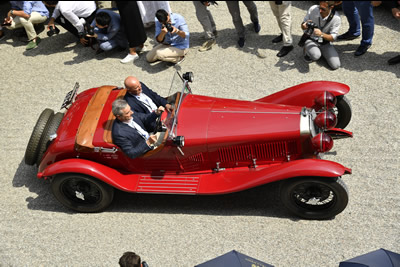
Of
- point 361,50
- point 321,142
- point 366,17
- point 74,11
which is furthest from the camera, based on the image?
point 74,11

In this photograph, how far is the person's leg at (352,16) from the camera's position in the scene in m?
9.27

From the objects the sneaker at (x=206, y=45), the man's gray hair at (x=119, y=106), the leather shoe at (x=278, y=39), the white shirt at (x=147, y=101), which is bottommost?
the leather shoe at (x=278, y=39)

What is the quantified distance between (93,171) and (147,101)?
128cm

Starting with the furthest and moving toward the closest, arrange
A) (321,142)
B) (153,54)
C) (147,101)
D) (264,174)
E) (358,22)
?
(153,54)
(358,22)
(147,101)
(264,174)
(321,142)

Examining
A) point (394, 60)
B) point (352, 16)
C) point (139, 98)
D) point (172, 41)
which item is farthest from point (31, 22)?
point (394, 60)

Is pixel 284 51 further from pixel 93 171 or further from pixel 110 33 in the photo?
pixel 93 171

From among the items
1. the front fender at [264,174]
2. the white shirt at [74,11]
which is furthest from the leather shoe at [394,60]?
the white shirt at [74,11]

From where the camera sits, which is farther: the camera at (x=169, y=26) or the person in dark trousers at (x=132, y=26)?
the person in dark trousers at (x=132, y=26)

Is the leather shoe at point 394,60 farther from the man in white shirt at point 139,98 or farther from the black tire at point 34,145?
the black tire at point 34,145

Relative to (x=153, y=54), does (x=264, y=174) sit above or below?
above

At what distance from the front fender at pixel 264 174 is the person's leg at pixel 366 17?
3732mm

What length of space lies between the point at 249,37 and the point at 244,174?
4.46 metres

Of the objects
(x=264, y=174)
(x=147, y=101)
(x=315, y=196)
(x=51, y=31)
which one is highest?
(x=147, y=101)

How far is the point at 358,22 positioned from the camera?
31.3 ft
